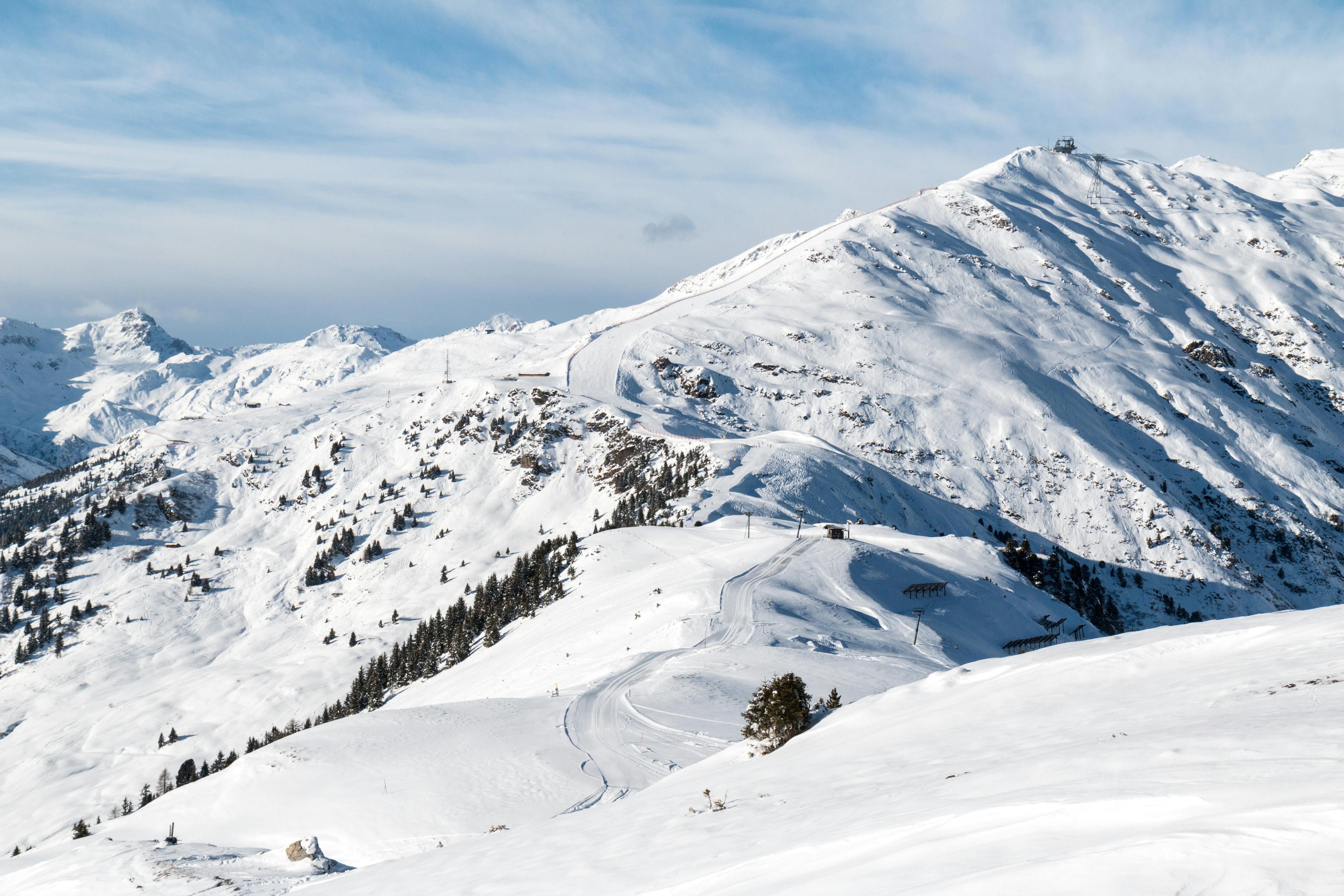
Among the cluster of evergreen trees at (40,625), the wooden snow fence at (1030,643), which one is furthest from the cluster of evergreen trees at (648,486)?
the cluster of evergreen trees at (40,625)

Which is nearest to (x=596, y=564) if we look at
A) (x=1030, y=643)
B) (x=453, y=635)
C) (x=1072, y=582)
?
(x=453, y=635)

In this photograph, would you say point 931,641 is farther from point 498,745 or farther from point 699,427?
point 699,427

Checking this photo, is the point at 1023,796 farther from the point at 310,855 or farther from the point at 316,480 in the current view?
the point at 316,480

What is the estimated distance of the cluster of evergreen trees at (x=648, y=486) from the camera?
10444 cm

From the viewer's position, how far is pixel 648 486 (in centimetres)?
11625

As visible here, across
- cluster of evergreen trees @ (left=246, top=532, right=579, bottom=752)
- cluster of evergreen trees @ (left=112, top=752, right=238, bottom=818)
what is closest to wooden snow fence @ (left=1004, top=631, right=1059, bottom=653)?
cluster of evergreen trees @ (left=246, top=532, right=579, bottom=752)

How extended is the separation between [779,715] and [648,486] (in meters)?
95.2

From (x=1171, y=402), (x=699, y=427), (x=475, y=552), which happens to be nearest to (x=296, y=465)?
(x=475, y=552)

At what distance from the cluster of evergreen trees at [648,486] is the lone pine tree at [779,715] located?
255ft

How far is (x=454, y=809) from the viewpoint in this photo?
26.3 m

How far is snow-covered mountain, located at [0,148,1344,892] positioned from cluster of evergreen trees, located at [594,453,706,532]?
741 mm

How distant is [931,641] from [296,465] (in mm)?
148074

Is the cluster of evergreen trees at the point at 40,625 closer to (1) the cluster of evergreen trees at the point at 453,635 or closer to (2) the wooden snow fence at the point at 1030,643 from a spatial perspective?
(1) the cluster of evergreen trees at the point at 453,635

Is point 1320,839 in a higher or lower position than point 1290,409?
lower
